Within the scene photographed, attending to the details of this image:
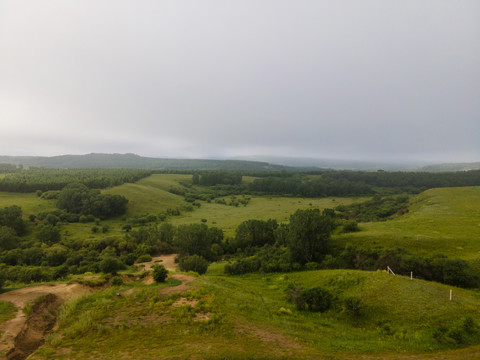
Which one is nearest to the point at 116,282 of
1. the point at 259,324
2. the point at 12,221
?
the point at 259,324

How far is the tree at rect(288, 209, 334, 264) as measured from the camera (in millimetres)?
35344

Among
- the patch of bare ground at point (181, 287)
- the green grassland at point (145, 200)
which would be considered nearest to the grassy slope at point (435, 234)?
the patch of bare ground at point (181, 287)

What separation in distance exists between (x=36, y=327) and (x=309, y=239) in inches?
1310

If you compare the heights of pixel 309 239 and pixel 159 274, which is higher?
pixel 309 239

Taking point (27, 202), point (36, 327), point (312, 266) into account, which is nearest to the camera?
point (36, 327)

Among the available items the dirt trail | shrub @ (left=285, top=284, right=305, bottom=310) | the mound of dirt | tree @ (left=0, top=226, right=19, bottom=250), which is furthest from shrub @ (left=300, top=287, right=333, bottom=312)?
tree @ (left=0, top=226, right=19, bottom=250)

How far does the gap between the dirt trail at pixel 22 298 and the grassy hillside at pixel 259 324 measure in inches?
84.9

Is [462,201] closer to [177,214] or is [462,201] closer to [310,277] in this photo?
[310,277]

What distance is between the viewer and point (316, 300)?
20.5 m

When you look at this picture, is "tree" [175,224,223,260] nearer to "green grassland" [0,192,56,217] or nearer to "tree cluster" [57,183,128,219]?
"tree cluster" [57,183,128,219]

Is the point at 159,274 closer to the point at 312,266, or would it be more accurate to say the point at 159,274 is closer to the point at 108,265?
the point at 108,265

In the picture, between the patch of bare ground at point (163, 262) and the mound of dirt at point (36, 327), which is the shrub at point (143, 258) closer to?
the patch of bare ground at point (163, 262)

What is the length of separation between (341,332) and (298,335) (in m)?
4.16

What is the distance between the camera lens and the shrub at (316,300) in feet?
66.9
